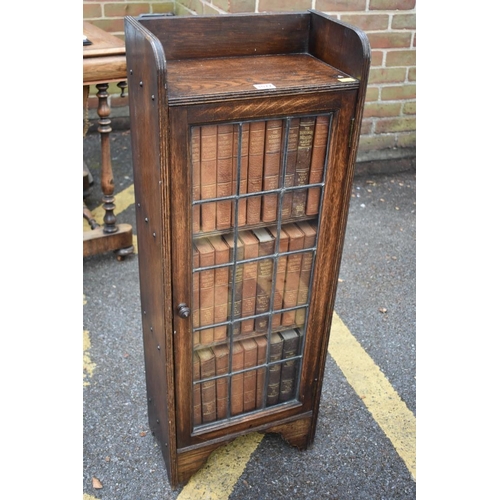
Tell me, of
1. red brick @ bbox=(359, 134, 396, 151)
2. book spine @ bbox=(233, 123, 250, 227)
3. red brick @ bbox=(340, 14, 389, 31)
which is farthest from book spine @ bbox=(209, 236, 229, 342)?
red brick @ bbox=(359, 134, 396, 151)

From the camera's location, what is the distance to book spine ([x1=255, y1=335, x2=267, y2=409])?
217cm

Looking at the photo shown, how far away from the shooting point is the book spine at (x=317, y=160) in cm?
178

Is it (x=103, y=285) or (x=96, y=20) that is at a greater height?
(x=96, y=20)

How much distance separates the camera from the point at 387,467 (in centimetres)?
240

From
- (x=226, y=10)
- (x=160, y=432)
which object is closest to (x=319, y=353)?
(x=160, y=432)

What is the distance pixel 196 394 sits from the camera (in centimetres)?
214

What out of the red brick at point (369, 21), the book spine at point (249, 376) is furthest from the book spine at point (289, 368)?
the red brick at point (369, 21)

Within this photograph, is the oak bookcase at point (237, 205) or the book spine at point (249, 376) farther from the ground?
the oak bookcase at point (237, 205)

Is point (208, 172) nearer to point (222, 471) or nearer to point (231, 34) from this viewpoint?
point (231, 34)

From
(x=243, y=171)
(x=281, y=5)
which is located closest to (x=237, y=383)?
(x=243, y=171)

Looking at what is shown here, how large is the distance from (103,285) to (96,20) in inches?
99.8

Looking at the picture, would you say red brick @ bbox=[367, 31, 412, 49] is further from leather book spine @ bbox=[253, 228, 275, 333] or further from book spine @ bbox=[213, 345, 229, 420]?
book spine @ bbox=[213, 345, 229, 420]

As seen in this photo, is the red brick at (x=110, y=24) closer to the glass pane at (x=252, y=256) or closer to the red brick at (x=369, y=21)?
the red brick at (x=369, y=21)

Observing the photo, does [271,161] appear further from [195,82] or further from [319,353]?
[319,353]
